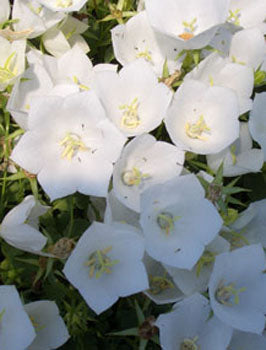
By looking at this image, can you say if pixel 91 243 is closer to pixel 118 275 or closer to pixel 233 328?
pixel 118 275

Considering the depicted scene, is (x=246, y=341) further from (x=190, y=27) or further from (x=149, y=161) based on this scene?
(x=190, y=27)

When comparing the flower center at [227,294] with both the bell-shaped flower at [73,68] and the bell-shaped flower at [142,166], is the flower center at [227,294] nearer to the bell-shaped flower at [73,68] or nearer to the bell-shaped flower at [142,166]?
the bell-shaped flower at [142,166]

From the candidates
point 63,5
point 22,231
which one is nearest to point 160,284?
point 22,231

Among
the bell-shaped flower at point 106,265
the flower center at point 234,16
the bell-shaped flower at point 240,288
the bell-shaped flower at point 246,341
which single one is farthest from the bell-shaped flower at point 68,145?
the flower center at point 234,16

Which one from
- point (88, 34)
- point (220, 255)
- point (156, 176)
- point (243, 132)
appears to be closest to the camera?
point (220, 255)

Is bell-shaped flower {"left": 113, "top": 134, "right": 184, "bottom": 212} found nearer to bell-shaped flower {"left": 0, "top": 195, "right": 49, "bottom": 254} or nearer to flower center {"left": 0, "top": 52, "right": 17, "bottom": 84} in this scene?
bell-shaped flower {"left": 0, "top": 195, "right": 49, "bottom": 254}

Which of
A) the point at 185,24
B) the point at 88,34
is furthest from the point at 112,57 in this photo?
the point at 185,24
